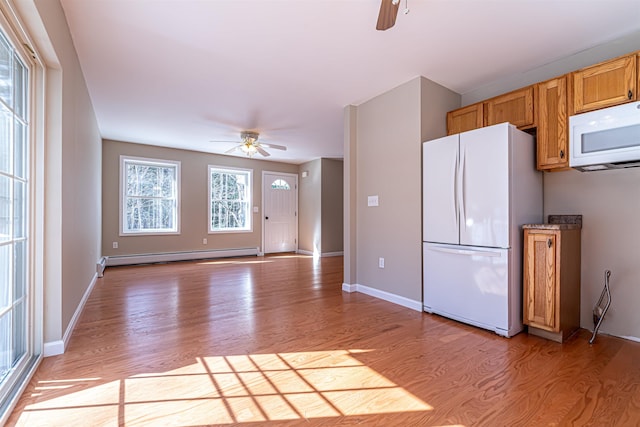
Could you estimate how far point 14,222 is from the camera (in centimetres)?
172

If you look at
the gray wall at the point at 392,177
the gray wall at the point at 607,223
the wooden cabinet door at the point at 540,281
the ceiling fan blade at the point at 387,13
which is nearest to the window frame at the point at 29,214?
the ceiling fan blade at the point at 387,13

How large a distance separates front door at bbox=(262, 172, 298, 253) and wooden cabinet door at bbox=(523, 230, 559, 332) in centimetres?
584

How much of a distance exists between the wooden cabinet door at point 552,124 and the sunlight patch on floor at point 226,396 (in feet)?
7.29

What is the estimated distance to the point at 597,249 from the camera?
2.54m

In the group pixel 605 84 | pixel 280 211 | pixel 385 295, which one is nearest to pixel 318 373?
pixel 385 295

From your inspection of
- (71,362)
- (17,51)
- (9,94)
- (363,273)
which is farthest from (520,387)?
(17,51)

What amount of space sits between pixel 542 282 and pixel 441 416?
156 centimetres

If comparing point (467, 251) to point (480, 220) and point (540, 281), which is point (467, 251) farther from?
point (540, 281)

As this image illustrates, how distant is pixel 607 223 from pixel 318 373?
2.63 meters

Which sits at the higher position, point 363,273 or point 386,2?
point 386,2

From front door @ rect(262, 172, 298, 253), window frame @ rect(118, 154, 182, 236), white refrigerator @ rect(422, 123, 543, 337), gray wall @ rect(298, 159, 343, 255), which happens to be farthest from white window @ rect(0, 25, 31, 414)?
gray wall @ rect(298, 159, 343, 255)

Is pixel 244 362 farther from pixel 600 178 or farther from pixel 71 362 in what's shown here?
pixel 600 178

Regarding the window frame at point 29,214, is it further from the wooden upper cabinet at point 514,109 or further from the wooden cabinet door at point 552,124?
the wooden cabinet door at point 552,124

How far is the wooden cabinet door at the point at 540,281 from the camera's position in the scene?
7.63 ft
